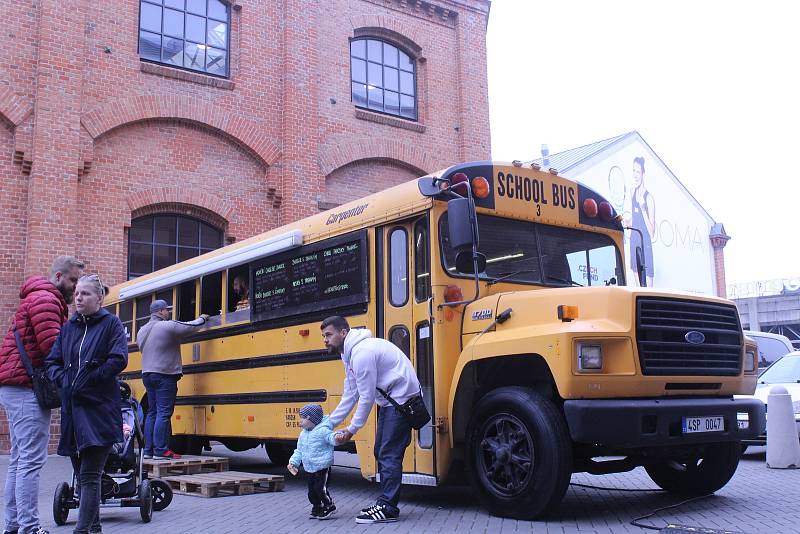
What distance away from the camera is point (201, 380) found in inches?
423

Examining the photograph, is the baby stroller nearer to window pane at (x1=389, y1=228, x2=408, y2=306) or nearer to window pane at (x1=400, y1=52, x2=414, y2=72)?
window pane at (x1=389, y1=228, x2=408, y2=306)

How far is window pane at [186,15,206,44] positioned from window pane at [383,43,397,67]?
4.36m

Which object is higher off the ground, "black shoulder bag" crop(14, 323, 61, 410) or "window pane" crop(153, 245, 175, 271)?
"window pane" crop(153, 245, 175, 271)

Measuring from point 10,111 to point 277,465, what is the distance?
25.5 feet

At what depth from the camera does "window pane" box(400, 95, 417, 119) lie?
19.3 meters

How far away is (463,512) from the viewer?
689 centimetres

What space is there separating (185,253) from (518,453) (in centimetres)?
1111

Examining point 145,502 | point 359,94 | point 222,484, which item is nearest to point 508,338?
point 145,502

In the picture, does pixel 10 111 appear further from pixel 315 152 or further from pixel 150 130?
pixel 315 152

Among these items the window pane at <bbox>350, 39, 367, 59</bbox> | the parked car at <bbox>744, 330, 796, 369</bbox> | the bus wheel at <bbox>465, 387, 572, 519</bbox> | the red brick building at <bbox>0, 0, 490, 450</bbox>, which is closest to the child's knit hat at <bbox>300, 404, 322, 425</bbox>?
the bus wheel at <bbox>465, 387, 572, 519</bbox>

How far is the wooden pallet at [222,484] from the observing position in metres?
8.21

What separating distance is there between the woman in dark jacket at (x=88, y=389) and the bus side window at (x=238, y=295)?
3937 millimetres

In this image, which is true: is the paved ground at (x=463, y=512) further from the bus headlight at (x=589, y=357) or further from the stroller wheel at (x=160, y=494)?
the bus headlight at (x=589, y=357)

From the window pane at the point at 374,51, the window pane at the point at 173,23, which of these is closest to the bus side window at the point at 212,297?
the window pane at the point at 173,23
